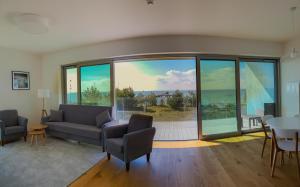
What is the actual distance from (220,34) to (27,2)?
395 centimetres

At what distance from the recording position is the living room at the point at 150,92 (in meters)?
2.93

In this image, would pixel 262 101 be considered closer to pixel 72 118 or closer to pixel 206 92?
pixel 206 92

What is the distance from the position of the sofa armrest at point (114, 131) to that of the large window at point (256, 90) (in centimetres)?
350

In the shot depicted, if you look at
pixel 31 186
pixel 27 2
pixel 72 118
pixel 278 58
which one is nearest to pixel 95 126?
pixel 72 118

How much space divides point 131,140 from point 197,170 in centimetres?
121

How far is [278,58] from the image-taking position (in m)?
5.41

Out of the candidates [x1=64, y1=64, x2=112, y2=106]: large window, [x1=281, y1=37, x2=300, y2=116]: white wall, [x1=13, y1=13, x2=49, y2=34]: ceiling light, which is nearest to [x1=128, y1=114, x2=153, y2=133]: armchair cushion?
[x1=64, y1=64, x2=112, y2=106]: large window

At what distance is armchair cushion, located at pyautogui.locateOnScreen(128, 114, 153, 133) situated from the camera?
3.60 m

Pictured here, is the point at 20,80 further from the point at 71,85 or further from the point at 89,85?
the point at 89,85

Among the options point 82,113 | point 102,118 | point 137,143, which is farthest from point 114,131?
point 82,113

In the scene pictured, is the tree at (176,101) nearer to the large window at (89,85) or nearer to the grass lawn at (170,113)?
the grass lawn at (170,113)

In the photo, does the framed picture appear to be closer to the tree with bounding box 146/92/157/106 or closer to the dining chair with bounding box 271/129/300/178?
the tree with bounding box 146/92/157/106

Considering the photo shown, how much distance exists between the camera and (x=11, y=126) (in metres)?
5.00

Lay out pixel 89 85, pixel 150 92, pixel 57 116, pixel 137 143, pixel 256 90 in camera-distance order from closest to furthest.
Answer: pixel 137 143 → pixel 150 92 → pixel 57 116 → pixel 256 90 → pixel 89 85
